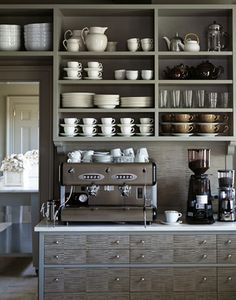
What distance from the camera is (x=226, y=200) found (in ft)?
11.0

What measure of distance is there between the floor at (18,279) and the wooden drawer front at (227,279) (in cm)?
150

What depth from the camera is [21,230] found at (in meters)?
3.84

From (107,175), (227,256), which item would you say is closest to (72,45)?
(107,175)

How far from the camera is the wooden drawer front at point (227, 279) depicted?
314 cm

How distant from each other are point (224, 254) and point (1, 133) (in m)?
1.99

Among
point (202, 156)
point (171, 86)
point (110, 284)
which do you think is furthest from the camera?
point (171, 86)

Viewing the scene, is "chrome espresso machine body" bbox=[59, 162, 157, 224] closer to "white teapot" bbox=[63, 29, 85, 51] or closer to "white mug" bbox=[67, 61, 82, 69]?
"white mug" bbox=[67, 61, 82, 69]

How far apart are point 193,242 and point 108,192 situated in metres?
0.67

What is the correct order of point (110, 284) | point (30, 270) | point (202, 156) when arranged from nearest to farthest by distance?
point (110, 284), point (202, 156), point (30, 270)

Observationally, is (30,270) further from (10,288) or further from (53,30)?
(53,30)

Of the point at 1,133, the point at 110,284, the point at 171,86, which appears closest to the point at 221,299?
the point at 110,284

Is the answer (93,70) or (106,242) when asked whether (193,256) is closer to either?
(106,242)

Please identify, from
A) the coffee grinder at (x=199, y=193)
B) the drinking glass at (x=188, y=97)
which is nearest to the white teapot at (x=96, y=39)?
the drinking glass at (x=188, y=97)

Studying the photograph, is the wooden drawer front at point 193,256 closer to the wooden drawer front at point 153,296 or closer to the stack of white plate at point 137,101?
the wooden drawer front at point 153,296
